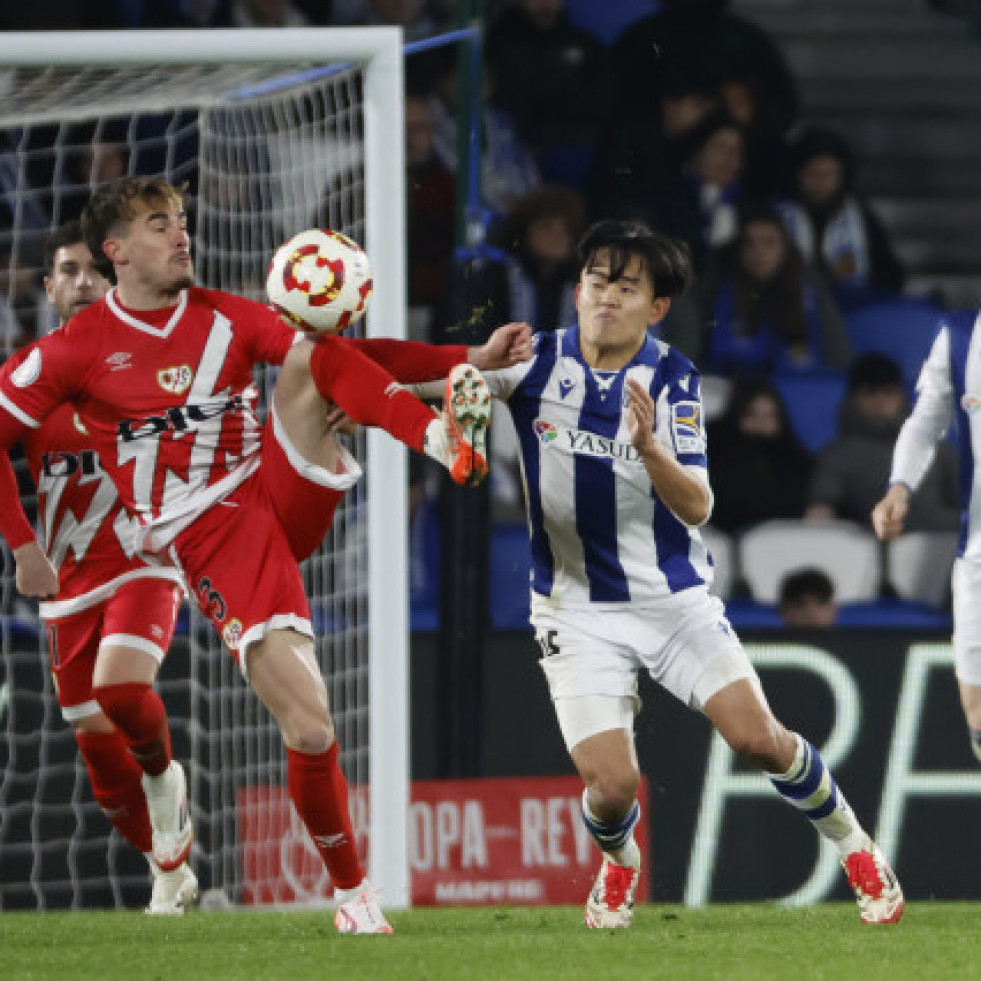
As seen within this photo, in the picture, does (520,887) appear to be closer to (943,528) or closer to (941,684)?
(941,684)

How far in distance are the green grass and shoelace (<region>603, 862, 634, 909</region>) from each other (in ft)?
0.30

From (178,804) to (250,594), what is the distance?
1183 millimetres

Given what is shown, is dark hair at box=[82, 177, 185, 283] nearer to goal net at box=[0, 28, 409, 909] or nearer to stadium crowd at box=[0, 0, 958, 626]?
goal net at box=[0, 28, 409, 909]

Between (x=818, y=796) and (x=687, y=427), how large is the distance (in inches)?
35.2

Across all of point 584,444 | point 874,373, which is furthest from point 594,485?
point 874,373

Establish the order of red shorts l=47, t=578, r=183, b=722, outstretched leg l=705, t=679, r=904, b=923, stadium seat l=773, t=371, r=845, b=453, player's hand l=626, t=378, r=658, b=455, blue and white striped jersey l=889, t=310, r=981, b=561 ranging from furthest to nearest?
stadium seat l=773, t=371, r=845, b=453 → red shorts l=47, t=578, r=183, b=722 → blue and white striped jersey l=889, t=310, r=981, b=561 → outstretched leg l=705, t=679, r=904, b=923 → player's hand l=626, t=378, r=658, b=455

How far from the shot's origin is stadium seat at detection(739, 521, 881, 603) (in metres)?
8.90

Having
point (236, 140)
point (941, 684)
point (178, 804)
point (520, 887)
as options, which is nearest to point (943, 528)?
point (941, 684)

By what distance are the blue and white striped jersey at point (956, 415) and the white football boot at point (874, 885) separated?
3.28 ft

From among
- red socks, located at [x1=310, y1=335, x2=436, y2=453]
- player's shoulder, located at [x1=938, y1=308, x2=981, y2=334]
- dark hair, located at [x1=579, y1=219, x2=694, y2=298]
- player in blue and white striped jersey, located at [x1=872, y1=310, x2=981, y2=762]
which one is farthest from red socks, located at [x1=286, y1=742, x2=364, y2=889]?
player's shoulder, located at [x1=938, y1=308, x2=981, y2=334]

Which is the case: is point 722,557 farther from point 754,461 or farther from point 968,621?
point 968,621

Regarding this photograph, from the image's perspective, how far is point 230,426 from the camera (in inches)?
227

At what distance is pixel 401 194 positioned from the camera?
6676mm

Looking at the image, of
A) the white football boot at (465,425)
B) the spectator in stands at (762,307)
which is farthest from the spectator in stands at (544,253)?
the white football boot at (465,425)
